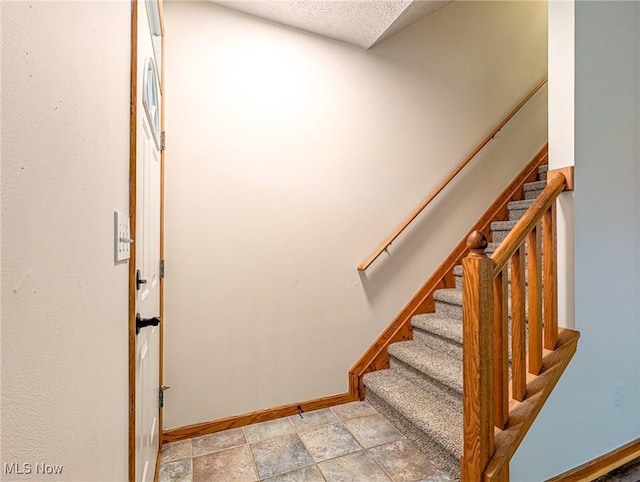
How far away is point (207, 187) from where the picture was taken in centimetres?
195

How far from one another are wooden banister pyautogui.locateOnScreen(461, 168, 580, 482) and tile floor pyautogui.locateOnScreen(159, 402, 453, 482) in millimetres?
432

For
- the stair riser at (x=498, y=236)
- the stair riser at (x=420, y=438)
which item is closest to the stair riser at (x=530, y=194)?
the stair riser at (x=498, y=236)

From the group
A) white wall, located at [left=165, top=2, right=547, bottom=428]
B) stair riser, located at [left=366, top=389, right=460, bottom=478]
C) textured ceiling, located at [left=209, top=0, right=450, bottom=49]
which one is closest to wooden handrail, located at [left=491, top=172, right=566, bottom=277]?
stair riser, located at [left=366, top=389, right=460, bottom=478]

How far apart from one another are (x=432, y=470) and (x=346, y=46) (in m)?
2.69

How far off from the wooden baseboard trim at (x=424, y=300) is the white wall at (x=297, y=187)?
0.24ft

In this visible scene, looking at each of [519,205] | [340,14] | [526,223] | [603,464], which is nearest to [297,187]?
[340,14]

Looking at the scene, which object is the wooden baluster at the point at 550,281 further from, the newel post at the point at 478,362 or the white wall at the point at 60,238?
the white wall at the point at 60,238

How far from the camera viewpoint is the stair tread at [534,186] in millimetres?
2959

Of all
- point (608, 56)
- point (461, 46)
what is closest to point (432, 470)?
point (608, 56)

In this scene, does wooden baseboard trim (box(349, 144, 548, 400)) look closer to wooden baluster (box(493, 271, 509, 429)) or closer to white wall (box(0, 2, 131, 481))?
wooden baluster (box(493, 271, 509, 429))

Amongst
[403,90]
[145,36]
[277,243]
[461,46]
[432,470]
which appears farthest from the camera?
[461,46]

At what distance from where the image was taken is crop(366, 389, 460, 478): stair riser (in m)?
1.60

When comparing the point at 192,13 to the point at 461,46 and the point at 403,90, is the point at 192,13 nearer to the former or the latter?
the point at 403,90

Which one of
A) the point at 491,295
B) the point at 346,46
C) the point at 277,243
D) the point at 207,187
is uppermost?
the point at 346,46
